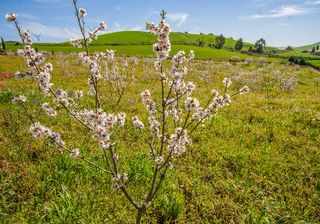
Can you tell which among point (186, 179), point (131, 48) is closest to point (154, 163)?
point (186, 179)

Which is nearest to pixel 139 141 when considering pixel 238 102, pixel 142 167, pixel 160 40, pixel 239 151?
pixel 142 167

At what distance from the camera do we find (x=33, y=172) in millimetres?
7188

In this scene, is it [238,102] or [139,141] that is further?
[238,102]

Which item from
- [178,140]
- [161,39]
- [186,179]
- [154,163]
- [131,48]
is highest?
[131,48]

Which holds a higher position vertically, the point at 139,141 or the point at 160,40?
the point at 160,40

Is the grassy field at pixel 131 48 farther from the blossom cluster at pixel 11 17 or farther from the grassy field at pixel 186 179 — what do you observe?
the blossom cluster at pixel 11 17

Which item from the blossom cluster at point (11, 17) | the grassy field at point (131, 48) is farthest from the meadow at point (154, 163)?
the grassy field at point (131, 48)

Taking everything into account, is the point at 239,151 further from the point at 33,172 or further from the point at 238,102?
the point at 238,102

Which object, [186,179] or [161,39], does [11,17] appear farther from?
[186,179]

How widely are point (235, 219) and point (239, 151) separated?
335 cm

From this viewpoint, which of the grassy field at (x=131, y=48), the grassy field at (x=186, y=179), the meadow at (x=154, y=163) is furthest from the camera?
the grassy field at (x=131, y=48)

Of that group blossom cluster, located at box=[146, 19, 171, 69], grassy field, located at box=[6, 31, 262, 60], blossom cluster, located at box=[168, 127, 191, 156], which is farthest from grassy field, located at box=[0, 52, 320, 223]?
grassy field, located at box=[6, 31, 262, 60]

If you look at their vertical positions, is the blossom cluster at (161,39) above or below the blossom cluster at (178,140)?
A: above

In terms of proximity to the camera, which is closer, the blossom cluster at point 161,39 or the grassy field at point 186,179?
the blossom cluster at point 161,39
